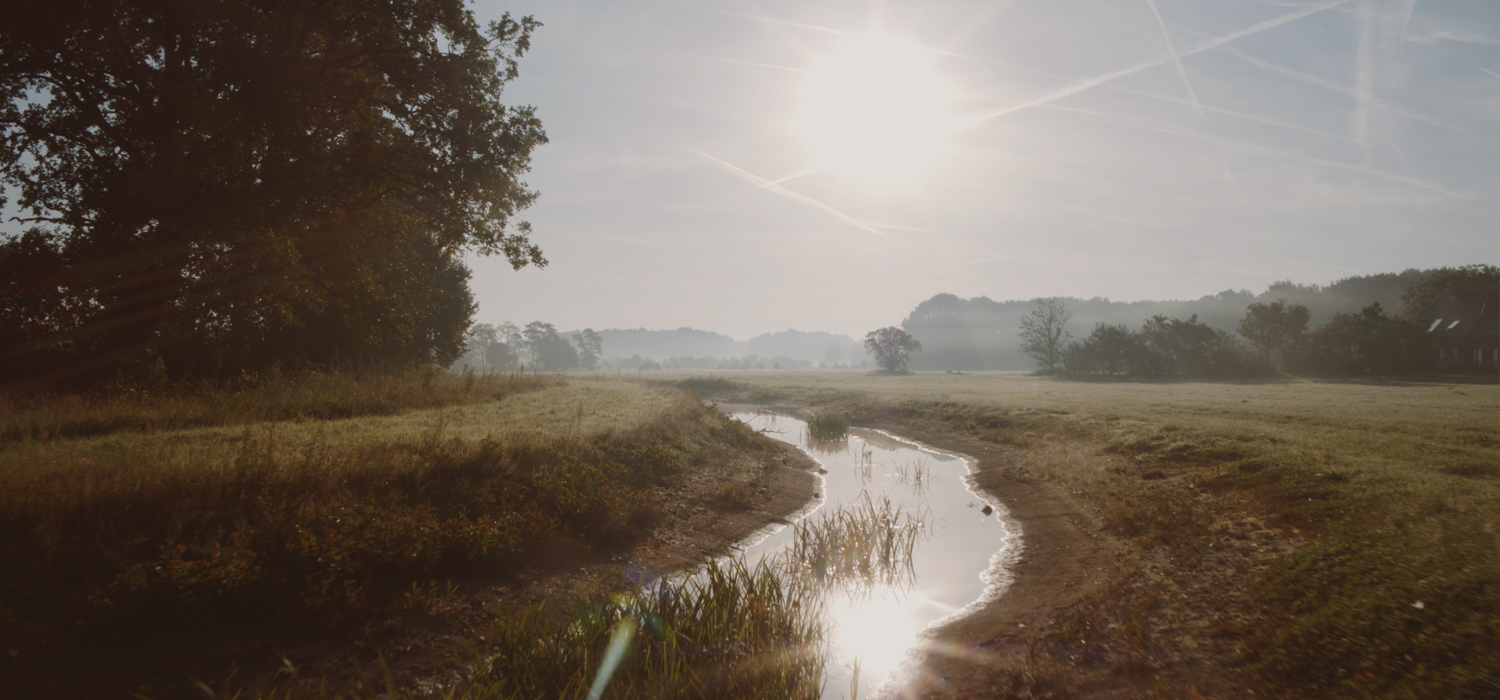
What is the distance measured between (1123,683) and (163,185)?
19.1 m

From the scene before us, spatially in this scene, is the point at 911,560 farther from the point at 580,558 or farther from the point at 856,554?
the point at 580,558

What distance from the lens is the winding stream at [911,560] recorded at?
8.15m

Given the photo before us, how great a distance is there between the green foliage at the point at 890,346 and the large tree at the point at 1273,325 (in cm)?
5948

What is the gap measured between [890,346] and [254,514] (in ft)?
408

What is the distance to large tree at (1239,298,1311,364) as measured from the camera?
7131 cm

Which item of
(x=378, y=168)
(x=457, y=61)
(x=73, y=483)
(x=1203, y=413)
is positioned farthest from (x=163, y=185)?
(x=1203, y=413)

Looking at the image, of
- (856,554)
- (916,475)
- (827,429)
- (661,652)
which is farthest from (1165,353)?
(661,652)

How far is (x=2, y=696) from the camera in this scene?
4.88 metres

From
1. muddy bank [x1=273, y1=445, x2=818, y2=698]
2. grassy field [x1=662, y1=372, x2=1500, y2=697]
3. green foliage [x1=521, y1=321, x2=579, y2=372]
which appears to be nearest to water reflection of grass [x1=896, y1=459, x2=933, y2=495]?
muddy bank [x1=273, y1=445, x2=818, y2=698]

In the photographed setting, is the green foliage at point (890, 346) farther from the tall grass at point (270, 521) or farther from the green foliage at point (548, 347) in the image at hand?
the tall grass at point (270, 521)

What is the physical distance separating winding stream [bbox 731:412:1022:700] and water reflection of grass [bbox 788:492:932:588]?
0.28 metres

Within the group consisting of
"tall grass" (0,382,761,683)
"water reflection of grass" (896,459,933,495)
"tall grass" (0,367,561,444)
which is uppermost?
"tall grass" (0,367,561,444)

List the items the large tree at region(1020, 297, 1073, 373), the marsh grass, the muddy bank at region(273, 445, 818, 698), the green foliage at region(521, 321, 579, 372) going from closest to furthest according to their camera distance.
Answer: the marsh grass → the muddy bank at region(273, 445, 818, 698) → the large tree at region(1020, 297, 1073, 373) → the green foliage at region(521, 321, 579, 372)

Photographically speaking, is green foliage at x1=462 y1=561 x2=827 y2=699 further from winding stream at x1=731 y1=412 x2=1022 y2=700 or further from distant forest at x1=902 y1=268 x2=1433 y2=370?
distant forest at x1=902 y1=268 x2=1433 y2=370
